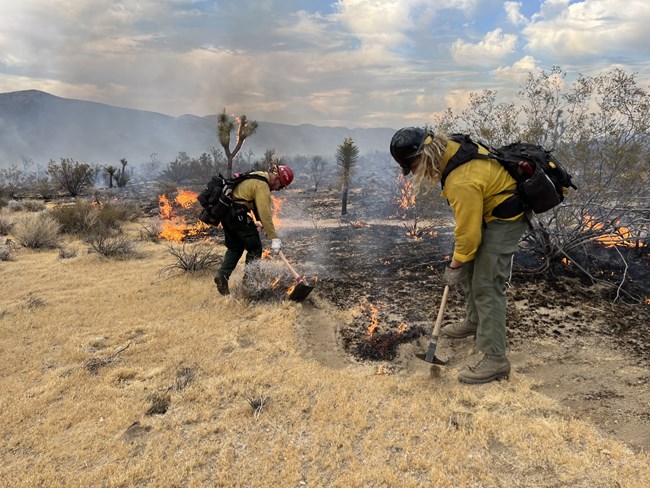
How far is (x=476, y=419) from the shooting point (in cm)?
260

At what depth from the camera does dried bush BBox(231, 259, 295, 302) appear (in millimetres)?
4859

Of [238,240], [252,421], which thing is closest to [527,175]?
[252,421]

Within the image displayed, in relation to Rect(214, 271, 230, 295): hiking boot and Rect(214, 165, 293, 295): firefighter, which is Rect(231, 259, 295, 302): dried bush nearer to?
Rect(214, 271, 230, 295): hiking boot

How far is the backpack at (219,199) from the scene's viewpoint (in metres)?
4.82

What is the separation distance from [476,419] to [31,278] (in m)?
6.41

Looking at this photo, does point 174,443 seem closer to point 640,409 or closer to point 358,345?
point 358,345

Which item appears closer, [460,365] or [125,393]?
[125,393]

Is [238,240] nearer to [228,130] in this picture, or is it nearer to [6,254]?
[6,254]

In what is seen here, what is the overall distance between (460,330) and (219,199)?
3.14 metres

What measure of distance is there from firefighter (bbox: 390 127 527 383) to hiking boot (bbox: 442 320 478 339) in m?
0.53

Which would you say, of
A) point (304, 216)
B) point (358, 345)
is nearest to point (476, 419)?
point (358, 345)

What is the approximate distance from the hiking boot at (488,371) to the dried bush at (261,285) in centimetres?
242

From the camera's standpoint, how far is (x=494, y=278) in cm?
302

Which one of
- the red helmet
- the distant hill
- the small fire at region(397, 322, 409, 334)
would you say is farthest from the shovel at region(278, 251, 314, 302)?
the distant hill
